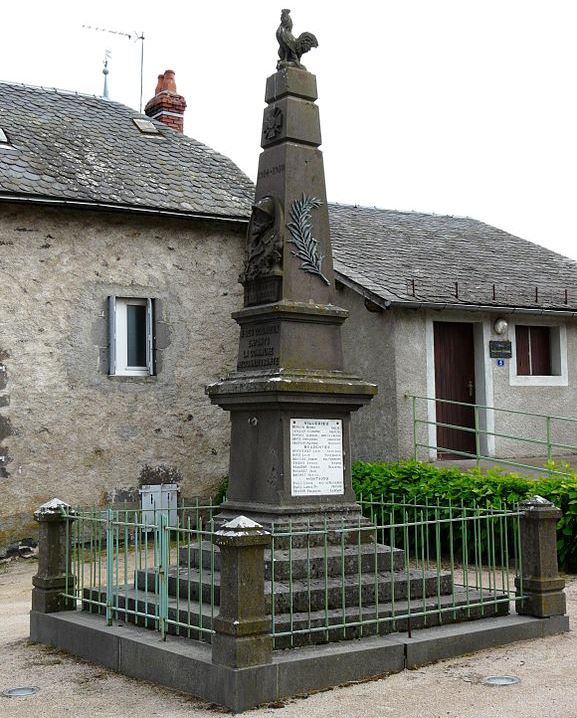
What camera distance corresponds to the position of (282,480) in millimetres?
7363

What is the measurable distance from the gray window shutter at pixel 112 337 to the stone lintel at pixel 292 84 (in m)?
6.52

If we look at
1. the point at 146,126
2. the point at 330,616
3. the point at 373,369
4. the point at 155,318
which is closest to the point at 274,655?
the point at 330,616

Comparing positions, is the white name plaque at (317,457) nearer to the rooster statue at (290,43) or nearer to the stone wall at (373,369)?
the rooster statue at (290,43)

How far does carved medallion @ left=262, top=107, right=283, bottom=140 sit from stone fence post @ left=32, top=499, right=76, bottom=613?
11.6 feet

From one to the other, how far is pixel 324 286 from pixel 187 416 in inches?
281

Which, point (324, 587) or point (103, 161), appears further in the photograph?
point (103, 161)

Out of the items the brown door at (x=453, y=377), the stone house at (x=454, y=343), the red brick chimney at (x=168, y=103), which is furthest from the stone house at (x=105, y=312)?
the brown door at (x=453, y=377)

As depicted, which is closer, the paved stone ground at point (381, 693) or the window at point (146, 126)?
the paved stone ground at point (381, 693)

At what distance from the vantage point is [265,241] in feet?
25.7

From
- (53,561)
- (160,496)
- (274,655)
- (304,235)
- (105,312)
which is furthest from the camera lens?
(160,496)

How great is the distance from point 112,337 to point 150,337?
2.07 feet

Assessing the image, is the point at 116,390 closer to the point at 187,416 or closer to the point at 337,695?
the point at 187,416

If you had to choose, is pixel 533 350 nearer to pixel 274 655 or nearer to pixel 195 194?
pixel 195 194

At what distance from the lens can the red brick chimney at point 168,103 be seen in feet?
57.9
